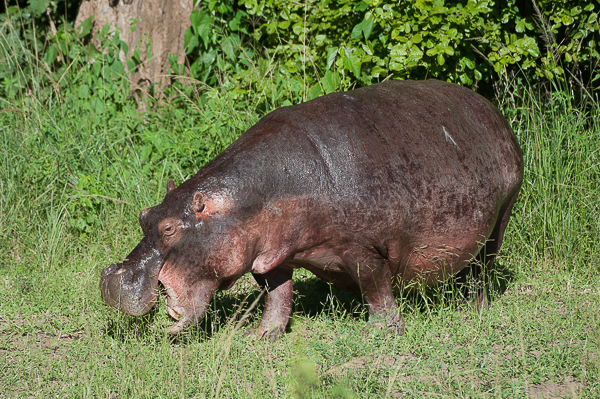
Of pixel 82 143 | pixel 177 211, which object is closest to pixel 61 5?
pixel 82 143

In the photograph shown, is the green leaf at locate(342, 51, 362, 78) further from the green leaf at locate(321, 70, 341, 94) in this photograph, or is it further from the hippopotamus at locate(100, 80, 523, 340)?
the hippopotamus at locate(100, 80, 523, 340)

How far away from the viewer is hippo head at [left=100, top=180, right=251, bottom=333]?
329 cm

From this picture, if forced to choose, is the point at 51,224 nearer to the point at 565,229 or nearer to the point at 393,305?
the point at 393,305

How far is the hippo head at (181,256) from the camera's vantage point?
10.8 feet

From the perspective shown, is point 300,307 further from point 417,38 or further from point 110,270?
point 417,38

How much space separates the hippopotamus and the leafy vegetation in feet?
0.87

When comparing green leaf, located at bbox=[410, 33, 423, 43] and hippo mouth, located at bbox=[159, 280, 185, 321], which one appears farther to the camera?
green leaf, located at bbox=[410, 33, 423, 43]

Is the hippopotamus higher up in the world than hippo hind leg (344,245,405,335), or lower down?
higher up

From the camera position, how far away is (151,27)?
7070 mm

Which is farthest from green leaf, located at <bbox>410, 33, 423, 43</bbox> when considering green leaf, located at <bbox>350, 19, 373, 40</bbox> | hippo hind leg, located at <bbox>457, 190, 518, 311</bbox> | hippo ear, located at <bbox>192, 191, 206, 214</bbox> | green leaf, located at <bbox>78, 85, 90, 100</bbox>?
green leaf, located at <bbox>78, 85, 90, 100</bbox>

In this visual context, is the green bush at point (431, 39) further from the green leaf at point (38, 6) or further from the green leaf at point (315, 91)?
the green leaf at point (38, 6)

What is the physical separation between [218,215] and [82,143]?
319 centimetres

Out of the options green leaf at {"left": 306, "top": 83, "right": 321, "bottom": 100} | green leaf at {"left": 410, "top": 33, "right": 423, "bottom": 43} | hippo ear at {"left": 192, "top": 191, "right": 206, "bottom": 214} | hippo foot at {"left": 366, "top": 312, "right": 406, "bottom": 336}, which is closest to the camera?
hippo ear at {"left": 192, "top": 191, "right": 206, "bottom": 214}

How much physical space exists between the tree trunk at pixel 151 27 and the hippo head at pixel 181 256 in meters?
4.09
